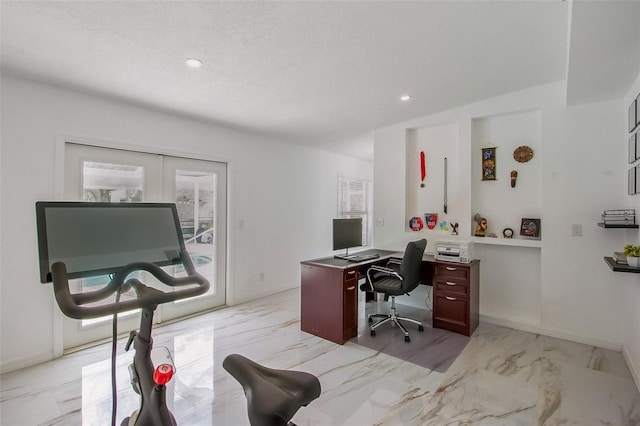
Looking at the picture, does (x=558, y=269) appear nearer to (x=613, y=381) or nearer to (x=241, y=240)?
(x=613, y=381)

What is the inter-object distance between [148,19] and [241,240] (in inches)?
117

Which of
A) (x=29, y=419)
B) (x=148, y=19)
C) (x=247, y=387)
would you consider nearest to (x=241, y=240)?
(x=29, y=419)

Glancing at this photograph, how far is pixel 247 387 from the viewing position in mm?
→ 1041

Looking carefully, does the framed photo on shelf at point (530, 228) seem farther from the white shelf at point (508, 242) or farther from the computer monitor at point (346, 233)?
the computer monitor at point (346, 233)

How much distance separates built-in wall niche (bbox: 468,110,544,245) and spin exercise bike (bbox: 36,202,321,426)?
10.9 feet

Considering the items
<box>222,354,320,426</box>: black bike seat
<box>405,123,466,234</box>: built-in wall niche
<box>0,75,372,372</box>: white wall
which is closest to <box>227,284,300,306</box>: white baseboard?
<box>0,75,372,372</box>: white wall

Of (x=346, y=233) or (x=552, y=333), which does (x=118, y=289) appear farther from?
(x=552, y=333)

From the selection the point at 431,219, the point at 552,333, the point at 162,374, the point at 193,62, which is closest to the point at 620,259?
the point at 552,333

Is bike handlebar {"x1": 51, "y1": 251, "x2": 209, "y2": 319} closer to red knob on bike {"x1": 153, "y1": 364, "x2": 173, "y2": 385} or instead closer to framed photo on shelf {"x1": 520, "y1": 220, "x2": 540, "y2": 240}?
red knob on bike {"x1": 153, "y1": 364, "x2": 173, "y2": 385}

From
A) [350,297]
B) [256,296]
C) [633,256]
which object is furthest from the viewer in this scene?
[256,296]

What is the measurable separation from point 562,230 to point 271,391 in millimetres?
3417

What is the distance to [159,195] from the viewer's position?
11.4ft

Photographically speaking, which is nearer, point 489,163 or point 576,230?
point 576,230

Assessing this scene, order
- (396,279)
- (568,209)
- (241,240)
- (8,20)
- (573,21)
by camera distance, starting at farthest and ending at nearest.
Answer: (241,240) → (396,279) → (568,209) → (8,20) → (573,21)
